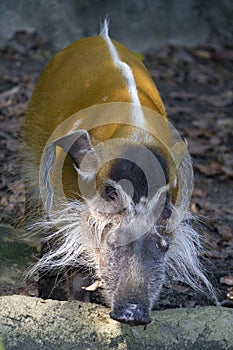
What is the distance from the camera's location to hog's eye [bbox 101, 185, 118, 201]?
3166 mm

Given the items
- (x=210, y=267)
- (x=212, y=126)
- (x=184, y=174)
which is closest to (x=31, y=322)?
(x=184, y=174)

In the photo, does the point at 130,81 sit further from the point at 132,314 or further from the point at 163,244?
the point at 132,314

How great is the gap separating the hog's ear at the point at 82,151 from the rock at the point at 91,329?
0.59m

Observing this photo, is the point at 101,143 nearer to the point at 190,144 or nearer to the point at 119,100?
the point at 119,100

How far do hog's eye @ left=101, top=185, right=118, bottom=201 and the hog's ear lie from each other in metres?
0.15

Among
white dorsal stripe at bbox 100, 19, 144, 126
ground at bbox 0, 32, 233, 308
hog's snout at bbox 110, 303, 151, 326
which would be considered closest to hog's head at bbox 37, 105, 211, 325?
hog's snout at bbox 110, 303, 151, 326

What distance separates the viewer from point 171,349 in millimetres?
3105

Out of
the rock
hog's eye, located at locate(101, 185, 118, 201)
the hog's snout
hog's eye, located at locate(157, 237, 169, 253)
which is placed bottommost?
the rock

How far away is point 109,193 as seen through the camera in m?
3.20

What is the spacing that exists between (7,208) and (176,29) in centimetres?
378

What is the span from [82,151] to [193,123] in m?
3.36

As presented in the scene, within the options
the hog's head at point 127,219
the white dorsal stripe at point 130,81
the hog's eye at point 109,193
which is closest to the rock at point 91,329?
the hog's head at point 127,219

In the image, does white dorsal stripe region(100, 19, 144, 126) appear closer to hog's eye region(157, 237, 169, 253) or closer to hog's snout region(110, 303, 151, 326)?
hog's eye region(157, 237, 169, 253)

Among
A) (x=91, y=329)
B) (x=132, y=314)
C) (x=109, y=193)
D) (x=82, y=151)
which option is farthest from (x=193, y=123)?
(x=132, y=314)
